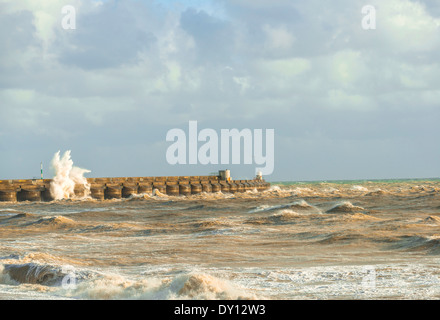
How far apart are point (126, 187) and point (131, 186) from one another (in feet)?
1.94

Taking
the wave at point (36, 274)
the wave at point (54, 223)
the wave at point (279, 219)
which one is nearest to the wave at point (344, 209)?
the wave at point (279, 219)

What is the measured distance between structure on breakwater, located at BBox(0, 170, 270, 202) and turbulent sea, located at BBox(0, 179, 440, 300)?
22423 mm

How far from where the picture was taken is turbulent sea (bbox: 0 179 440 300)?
26.4ft

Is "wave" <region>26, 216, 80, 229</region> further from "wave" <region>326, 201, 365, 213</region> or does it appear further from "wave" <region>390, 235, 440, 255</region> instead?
"wave" <region>390, 235, 440, 255</region>

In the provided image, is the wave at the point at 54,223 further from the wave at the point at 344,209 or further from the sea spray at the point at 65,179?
the sea spray at the point at 65,179

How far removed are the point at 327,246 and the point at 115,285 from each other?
600 cm

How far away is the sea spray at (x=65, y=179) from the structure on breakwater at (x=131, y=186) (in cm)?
30

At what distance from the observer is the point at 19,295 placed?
8.04m

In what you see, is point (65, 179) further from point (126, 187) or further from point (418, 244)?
point (418, 244)

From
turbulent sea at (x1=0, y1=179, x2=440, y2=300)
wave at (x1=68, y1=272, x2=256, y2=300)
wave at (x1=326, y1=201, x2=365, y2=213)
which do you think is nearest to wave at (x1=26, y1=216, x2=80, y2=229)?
turbulent sea at (x1=0, y1=179, x2=440, y2=300)
